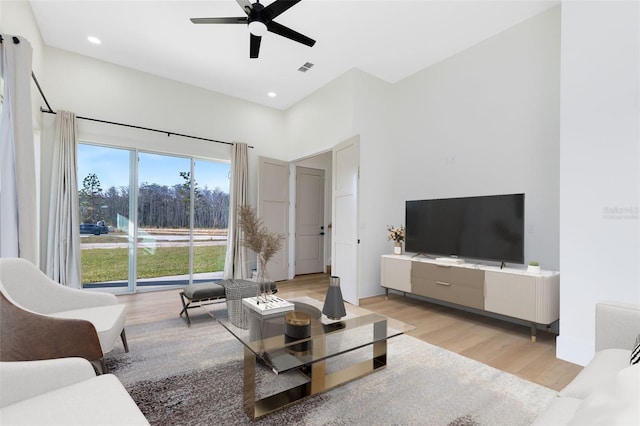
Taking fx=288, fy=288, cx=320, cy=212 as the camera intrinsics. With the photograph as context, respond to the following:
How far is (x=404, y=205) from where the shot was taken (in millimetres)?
4609

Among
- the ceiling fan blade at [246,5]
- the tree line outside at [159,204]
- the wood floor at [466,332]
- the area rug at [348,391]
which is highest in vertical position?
the ceiling fan blade at [246,5]

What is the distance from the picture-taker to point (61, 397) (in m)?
1.08

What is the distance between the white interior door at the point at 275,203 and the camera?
18.0ft

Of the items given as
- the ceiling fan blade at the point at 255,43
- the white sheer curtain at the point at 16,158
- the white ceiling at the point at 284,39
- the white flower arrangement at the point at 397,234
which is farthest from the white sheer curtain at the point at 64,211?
the white flower arrangement at the point at 397,234

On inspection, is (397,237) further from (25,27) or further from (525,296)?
(25,27)

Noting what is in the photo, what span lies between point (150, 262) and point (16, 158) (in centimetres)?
272

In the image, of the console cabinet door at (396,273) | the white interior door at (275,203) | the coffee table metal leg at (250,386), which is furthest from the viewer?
the white interior door at (275,203)

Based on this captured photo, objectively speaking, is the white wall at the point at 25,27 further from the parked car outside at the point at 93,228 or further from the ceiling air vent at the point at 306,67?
the ceiling air vent at the point at 306,67

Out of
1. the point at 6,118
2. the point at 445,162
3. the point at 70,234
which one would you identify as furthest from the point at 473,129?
the point at 70,234

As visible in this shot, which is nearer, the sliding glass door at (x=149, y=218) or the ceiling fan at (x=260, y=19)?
the ceiling fan at (x=260, y=19)

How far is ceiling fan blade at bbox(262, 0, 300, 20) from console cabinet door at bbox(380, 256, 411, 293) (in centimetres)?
323

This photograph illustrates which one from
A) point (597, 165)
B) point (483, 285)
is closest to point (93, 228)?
point (483, 285)

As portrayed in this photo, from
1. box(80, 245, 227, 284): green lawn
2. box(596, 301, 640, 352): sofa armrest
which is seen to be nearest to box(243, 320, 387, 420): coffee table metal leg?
box(596, 301, 640, 352): sofa armrest

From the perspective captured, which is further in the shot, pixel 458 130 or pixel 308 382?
pixel 458 130
